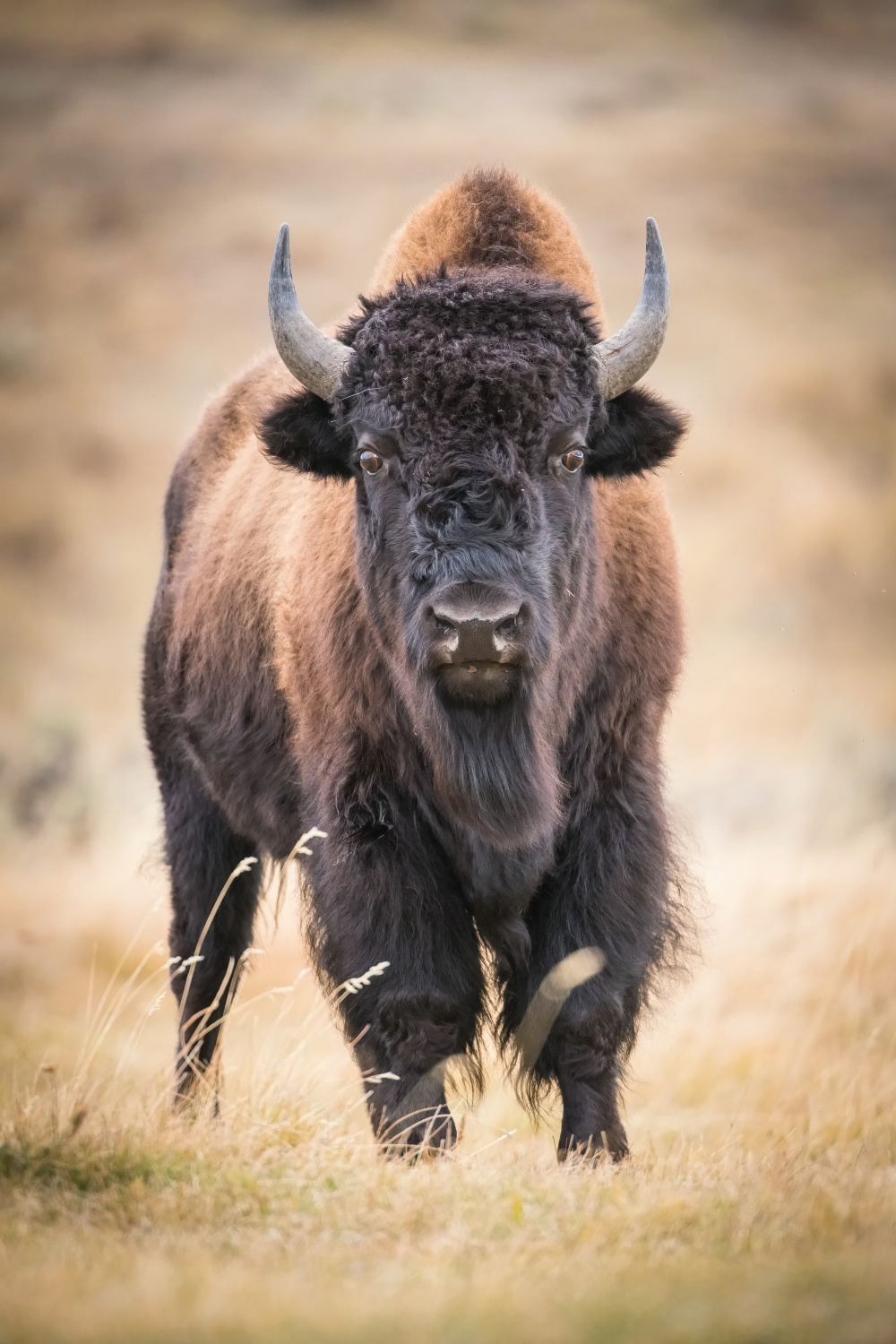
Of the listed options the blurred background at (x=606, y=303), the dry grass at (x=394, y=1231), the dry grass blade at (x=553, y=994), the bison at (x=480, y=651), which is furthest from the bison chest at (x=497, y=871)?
the blurred background at (x=606, y=303)

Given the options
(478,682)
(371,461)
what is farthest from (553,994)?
(371,461)

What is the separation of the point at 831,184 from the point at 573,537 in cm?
5852

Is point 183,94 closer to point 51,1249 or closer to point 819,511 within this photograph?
point 819,511

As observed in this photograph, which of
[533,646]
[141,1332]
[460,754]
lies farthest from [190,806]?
[141,1332]

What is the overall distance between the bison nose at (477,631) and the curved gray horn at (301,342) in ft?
4.03

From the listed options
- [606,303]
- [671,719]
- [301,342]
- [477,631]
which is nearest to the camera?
[477,631]

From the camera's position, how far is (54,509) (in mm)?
41406

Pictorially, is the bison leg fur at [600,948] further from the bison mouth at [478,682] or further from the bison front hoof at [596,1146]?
the bison mouth at [478,682]

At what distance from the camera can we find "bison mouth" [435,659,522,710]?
408 cm

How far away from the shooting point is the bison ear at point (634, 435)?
189 inches

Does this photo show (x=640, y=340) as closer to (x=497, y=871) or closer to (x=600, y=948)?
(x=497, y=871)

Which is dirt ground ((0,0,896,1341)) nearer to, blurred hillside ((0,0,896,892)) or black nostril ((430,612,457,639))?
blurred hillside ((0,0,896,892))

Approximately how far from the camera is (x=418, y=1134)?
4.40 m

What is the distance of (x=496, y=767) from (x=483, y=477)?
91 cm
